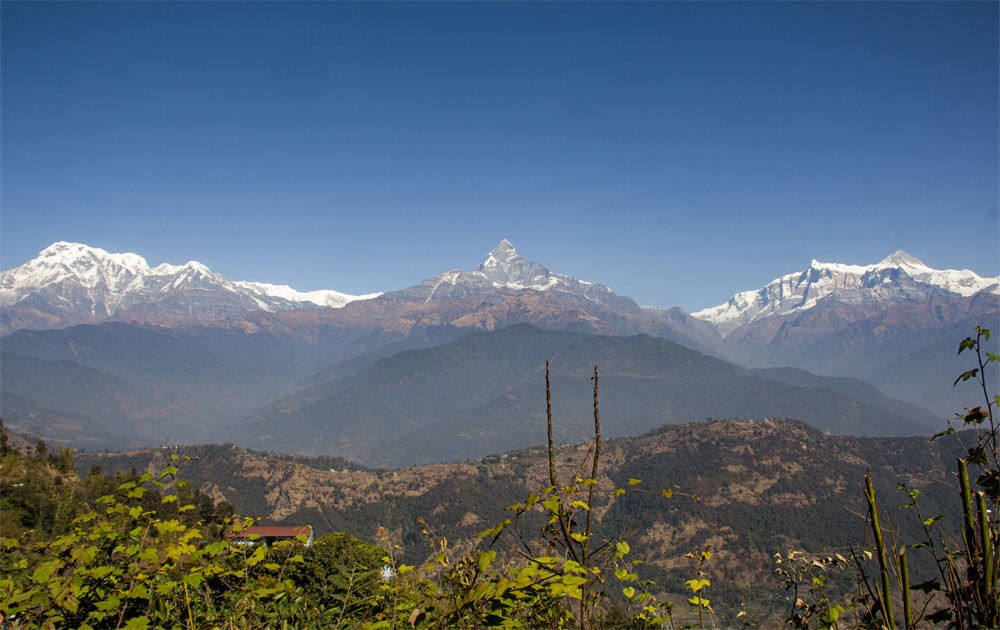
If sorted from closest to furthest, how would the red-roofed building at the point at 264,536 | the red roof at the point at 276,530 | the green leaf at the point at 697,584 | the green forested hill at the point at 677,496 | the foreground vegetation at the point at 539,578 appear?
the foreground vegetation at the point at 539,578, the green leaf at the point at 697,584, the red-roofed building at the point at 264,536, the red roof at the point at 276,530, the green forested hill at the point at 677,496

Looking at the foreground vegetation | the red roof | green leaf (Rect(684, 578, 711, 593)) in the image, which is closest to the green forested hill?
the red roof

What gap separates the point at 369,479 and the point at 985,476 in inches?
7005

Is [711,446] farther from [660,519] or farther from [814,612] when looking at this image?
[814,612]

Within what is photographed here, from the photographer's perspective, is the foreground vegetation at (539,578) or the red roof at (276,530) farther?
the red roof at (276,530)

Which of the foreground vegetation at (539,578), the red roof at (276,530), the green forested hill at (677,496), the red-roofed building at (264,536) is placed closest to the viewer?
the foreground vegetation at (539,578)

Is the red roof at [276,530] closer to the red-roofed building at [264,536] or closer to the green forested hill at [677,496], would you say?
the red-roofed building at [264,536]

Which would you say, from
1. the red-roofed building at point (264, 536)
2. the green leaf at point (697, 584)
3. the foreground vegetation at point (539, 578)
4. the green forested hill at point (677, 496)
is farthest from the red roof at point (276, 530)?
the green forested hill at point (677, 496)

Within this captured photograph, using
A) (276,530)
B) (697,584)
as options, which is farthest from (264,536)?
(276,530)

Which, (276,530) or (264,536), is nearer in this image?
(264,536)

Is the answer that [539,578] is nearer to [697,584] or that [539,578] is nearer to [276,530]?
[697,584]

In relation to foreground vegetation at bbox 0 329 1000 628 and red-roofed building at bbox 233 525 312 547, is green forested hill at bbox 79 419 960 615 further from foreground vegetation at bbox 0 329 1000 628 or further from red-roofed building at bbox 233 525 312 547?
foreground vegetation at bbox 0 329 1000 628

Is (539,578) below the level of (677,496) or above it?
above

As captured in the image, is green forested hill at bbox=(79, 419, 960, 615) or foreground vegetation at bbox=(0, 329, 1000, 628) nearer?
foreground vegetation at bbox=(0, 329, 1000, 628)

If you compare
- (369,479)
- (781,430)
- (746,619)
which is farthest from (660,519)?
(746,619)
